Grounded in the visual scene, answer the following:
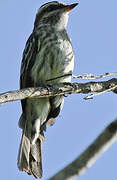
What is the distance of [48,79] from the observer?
5.63 meters

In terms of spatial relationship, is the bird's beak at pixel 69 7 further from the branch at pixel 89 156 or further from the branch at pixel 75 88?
the branch at pixel 89 156

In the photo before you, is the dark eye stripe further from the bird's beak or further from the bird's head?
the bird's beak

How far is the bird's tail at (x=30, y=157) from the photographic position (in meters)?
5.41

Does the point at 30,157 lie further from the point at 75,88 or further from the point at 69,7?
the point at 69,7

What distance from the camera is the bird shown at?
18.6ft

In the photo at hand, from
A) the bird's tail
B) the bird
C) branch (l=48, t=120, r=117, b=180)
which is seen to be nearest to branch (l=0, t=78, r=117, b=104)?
the bird

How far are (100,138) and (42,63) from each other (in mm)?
4259

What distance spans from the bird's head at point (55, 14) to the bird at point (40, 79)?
12.5 inches

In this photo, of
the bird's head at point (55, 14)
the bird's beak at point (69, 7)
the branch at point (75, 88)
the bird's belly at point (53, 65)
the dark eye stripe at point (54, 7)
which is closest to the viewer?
the branch at point (75, 88)

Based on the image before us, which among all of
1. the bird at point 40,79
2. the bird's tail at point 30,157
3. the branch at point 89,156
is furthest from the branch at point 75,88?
the branch at point 89,156

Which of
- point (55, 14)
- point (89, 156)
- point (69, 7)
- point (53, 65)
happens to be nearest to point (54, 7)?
point (55, 14)

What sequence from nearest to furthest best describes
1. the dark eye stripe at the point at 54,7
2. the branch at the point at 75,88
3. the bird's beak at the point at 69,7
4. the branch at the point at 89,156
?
the branch at the point at 89,156
the branch at the point at 75,88
the bird's beak at the point at 69,7
the dark eye stripe at the point at 54,7

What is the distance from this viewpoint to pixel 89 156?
152 centimetres

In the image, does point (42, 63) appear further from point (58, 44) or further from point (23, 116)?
point (23, 116)
